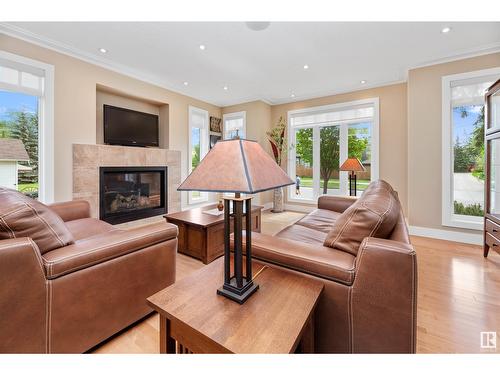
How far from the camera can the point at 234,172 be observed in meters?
0.78

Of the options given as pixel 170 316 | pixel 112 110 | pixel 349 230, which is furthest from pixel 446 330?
pixel 112 110

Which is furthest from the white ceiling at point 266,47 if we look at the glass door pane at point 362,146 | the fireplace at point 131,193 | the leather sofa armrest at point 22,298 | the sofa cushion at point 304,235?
the leather sofa armrest at point 22,298

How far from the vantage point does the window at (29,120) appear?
8.67 feet

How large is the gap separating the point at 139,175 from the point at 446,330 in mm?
4403

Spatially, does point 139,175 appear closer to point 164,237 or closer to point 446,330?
point 164,237

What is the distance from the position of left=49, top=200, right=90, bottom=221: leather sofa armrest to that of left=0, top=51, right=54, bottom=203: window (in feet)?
2.86

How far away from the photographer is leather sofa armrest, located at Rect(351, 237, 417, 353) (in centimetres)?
88

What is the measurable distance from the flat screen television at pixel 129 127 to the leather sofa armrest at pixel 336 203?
342cm

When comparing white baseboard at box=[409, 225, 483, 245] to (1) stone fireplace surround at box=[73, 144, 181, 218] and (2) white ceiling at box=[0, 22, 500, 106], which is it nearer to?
(2) white ceiling at box=[0, 22, 500, 106]

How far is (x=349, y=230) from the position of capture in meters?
1.14

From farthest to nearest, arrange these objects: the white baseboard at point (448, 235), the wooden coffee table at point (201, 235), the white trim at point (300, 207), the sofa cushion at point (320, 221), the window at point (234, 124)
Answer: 1. the window at point (234, 124)
2. the white trim at point (300, 207)
3. the white baseboard at point (448, 235)
4. the wooden coffee table at point (201, 235)
5. the sofa cushion at point (320, 221)

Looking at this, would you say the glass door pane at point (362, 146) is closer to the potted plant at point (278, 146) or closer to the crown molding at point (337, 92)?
the crown molding at point (337, 92)

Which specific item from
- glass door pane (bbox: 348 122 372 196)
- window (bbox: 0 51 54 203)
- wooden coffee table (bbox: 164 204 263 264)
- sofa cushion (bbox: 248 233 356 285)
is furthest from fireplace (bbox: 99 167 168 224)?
glass door pane (bbox: 348 122 372 196)

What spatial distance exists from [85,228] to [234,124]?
4280mm
